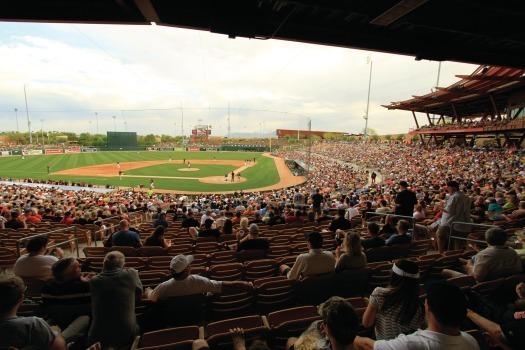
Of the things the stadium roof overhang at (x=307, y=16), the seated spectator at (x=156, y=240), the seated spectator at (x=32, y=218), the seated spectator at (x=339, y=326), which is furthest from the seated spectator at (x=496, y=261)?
the seated spectator at (x=32, y=218)

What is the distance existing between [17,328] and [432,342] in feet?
10.9

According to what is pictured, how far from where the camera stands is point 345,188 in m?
26.8

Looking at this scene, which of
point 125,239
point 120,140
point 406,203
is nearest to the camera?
point 125,239

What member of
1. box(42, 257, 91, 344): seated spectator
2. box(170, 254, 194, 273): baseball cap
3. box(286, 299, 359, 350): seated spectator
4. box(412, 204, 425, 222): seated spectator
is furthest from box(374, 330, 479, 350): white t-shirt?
box(412, 204, 425, 222): seated spectator

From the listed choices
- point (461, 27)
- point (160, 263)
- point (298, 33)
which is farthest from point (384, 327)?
point (461, 27)

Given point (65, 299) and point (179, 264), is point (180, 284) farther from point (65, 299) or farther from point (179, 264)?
point (65, 299)

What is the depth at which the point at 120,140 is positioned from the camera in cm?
9550

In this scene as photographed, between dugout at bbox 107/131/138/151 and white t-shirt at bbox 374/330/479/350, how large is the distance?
350ft

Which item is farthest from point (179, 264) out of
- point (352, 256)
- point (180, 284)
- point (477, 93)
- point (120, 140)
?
point (120, 140)

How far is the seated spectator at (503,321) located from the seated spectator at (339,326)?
1737 mm

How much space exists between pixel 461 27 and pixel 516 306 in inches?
189

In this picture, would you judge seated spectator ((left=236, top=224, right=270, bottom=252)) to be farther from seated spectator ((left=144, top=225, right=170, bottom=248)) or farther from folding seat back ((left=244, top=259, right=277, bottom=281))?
seated spectator ((left=144, top=225, right=170, bottom=248))

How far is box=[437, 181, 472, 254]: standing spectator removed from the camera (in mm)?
6266

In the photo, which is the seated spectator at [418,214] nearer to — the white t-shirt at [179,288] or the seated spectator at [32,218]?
the white t-shirt at [179,288]
